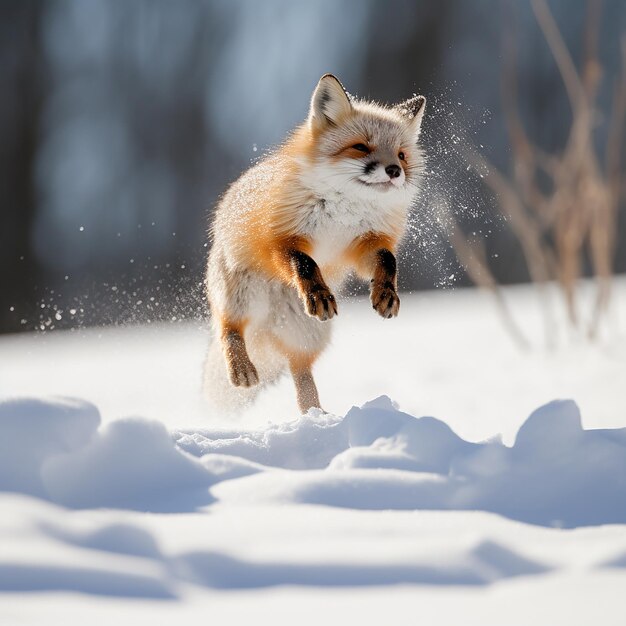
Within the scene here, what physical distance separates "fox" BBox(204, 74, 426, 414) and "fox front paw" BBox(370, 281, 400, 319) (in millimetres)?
44

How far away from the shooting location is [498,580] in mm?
1701

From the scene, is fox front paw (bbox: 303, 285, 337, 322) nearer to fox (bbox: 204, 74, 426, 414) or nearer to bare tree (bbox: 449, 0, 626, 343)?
fox (bbox: 204, 74, 426, 414)

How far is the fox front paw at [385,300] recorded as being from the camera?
144 inches

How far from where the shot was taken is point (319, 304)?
3.65 m

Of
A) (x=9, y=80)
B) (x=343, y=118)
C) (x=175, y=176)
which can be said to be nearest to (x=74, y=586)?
(x=343, y=118)

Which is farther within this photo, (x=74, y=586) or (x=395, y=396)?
(x=395, y=396)

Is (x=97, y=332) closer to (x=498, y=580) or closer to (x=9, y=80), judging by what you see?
(x=9, y=80)

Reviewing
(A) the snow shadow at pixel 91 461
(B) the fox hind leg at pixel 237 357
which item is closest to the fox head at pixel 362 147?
(B) the fox hind leg at pixel 237 357

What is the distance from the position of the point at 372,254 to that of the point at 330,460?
153 cm

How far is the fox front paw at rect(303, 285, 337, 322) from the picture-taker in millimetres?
3656

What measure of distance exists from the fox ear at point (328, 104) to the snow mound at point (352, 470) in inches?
83.8

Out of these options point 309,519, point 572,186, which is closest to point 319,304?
point 309,519

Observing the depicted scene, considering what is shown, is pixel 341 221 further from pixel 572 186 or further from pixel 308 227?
pixel 572 186

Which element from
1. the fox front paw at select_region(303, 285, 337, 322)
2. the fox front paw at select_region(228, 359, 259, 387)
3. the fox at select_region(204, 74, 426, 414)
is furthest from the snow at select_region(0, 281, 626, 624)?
the fox at select_region(204, 74, 426, 414)
